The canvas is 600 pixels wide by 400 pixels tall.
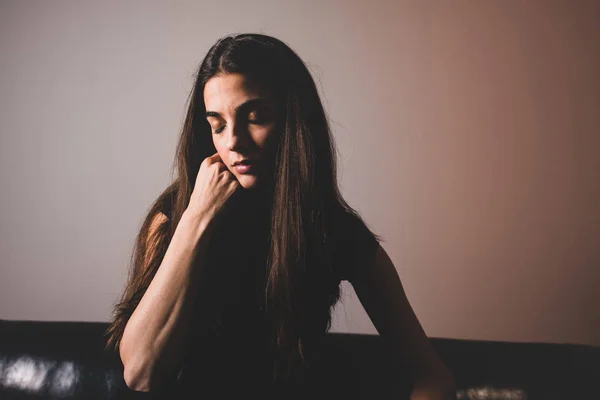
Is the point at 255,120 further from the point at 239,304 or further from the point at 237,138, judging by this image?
the point at 239,304

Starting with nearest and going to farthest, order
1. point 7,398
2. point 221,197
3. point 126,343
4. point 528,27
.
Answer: point 126,343 < point 221,197 < point 7,398 < point 528,27

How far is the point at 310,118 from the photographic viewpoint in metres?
0.86

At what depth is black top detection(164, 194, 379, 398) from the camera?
81cm

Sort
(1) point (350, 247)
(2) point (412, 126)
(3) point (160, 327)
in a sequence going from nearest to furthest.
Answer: (3) point (160, 327) < (1) point (350, 247) < (2) point (412, 126)

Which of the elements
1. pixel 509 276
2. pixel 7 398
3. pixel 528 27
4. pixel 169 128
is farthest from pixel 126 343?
pixel 528 27

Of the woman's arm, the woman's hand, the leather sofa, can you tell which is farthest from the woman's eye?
the leather sofa

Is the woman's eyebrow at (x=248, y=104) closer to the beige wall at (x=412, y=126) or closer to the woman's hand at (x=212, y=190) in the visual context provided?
the woman's hand at (x=212, y=190)

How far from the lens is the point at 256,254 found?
0.92m

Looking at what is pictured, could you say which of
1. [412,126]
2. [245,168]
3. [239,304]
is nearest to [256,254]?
[239,304]

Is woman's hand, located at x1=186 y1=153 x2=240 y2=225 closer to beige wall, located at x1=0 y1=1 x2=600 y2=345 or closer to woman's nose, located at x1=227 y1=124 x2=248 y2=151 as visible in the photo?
woman's nose, located at x1=227 y1=124 x2=248 y2=151

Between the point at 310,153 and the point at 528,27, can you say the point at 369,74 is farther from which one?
the point at 310,153

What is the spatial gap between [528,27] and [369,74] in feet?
1.89

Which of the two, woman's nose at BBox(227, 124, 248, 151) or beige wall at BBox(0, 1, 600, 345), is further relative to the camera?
beige wall at BBox(0, 1, 600, 345)

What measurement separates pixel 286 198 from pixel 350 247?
0.64ft
